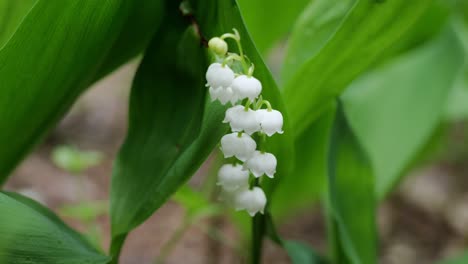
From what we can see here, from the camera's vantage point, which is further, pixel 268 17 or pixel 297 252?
pixel 268 17

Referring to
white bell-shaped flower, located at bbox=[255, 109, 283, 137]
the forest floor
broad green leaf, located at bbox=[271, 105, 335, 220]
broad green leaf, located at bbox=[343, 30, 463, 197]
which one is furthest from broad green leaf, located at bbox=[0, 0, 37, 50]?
the forest floor

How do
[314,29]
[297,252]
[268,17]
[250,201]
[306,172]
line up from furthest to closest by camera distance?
[306,172], [268,17], [297,252], [314,29], [250,201]

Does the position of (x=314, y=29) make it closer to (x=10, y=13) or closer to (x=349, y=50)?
(x=349, y=50)

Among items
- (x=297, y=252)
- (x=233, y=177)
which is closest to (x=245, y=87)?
(x=233, y=177)

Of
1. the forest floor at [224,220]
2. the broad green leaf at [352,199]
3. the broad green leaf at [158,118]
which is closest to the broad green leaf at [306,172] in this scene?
the broad green leaf at [352,199]

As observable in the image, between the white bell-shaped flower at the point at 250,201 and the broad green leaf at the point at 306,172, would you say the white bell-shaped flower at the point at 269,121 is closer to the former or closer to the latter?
the white bell-shaped flower at the point at 250,201

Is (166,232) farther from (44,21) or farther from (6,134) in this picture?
(44,21)

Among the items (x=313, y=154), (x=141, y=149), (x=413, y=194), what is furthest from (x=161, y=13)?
(x=413, y=194)
